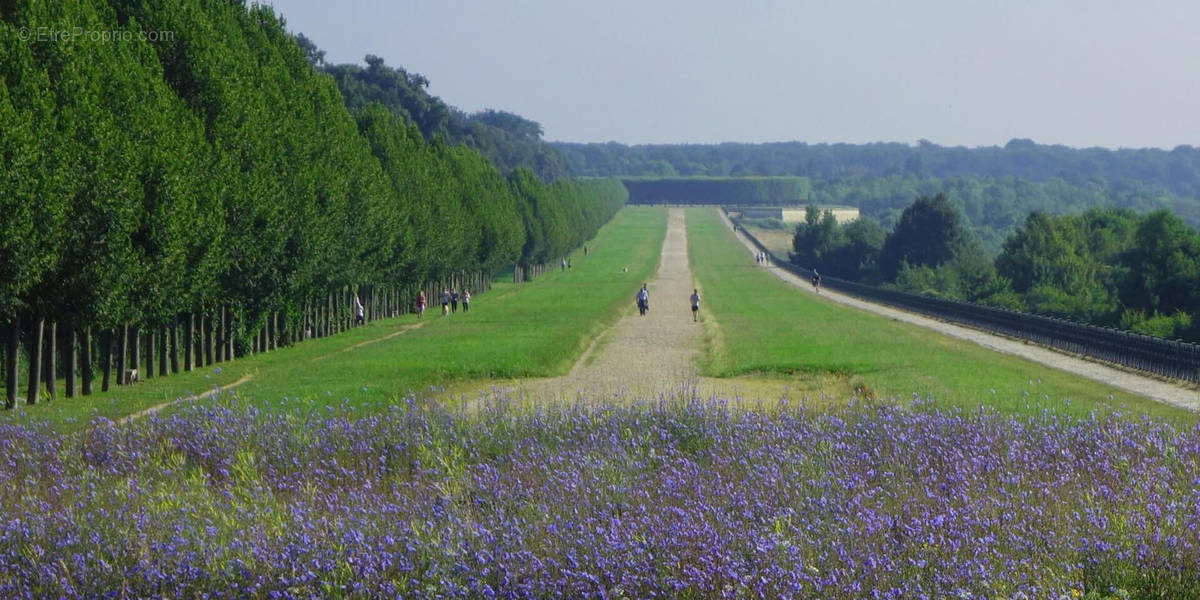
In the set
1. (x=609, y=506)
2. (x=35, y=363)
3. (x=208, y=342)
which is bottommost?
(x=208, y=342)

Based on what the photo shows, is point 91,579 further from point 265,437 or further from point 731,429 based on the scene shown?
point 731,429

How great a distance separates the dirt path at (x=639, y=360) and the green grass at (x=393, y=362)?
0.92m

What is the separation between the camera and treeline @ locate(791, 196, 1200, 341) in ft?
234

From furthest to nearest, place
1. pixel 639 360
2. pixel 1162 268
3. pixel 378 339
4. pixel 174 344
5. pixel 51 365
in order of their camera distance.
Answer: pixel 1162 268
pixel 378 339
pixel 639 360
pixel 174 344
pixel 51 365

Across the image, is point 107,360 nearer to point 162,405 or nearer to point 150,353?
point 150,353

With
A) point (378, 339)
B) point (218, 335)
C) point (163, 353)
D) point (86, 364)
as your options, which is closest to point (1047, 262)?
point (378, 339)

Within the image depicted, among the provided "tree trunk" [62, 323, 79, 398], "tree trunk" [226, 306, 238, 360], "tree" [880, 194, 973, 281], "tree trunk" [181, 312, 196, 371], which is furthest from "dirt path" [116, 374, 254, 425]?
"tree" [880, 194, 973, 281]

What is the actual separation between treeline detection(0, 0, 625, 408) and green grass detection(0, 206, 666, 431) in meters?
1.79

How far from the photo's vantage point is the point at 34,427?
1825cm

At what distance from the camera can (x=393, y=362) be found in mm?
35562

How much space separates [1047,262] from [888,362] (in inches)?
2815

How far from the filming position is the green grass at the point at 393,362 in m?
26.5

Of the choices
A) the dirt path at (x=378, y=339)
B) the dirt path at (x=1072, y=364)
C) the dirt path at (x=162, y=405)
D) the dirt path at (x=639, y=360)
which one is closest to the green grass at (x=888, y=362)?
the dirt path at (x=1072, y=364)

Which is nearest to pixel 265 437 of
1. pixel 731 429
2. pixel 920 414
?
pixel 731 429
